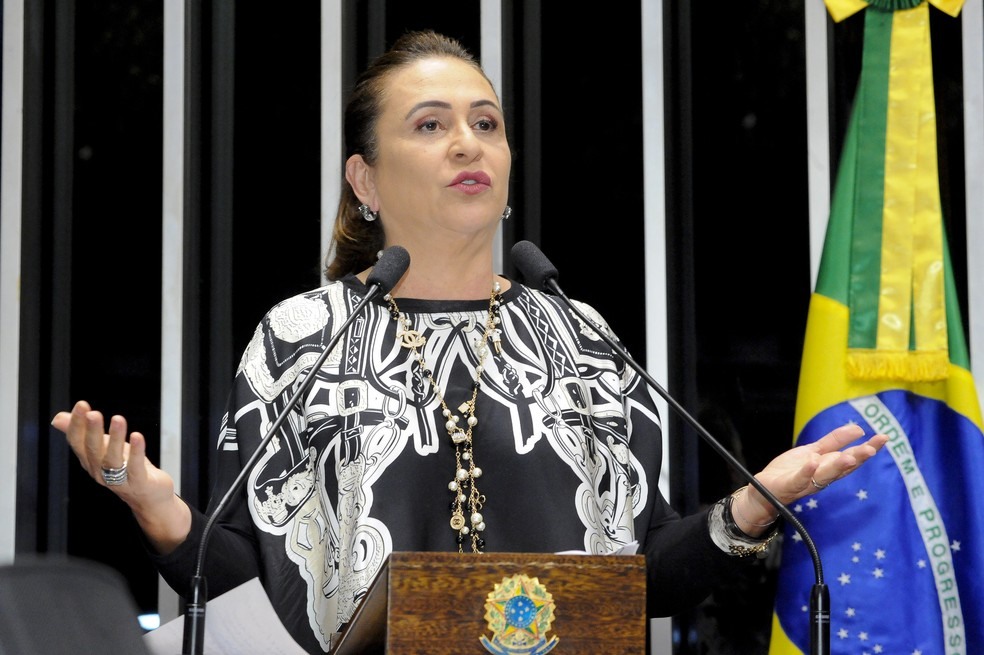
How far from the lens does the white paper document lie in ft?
5.16

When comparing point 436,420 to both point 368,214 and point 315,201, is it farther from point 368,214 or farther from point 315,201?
point 315,201

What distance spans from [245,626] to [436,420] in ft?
2.04

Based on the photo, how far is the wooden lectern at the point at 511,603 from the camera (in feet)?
4.61

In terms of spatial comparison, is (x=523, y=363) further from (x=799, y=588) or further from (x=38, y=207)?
(x=38, y=207)

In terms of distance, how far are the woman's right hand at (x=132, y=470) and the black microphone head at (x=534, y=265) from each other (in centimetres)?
58

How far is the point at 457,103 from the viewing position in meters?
2.26

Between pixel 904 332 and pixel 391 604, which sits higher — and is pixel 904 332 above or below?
above

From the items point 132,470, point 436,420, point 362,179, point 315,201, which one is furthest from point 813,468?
point 315,201

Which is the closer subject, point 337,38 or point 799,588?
point 799,588

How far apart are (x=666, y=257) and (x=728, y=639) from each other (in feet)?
2.80

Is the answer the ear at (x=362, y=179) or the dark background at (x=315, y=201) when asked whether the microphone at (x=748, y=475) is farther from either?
the dark background at (x=315, y=201)

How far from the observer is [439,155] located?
2.22 m

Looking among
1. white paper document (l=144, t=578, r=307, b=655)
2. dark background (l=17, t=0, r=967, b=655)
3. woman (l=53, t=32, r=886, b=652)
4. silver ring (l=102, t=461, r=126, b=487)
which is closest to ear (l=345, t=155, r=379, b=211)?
woman (l=53, t=32, r=886, b=652)

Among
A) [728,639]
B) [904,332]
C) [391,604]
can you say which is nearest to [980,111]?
[904,332]
